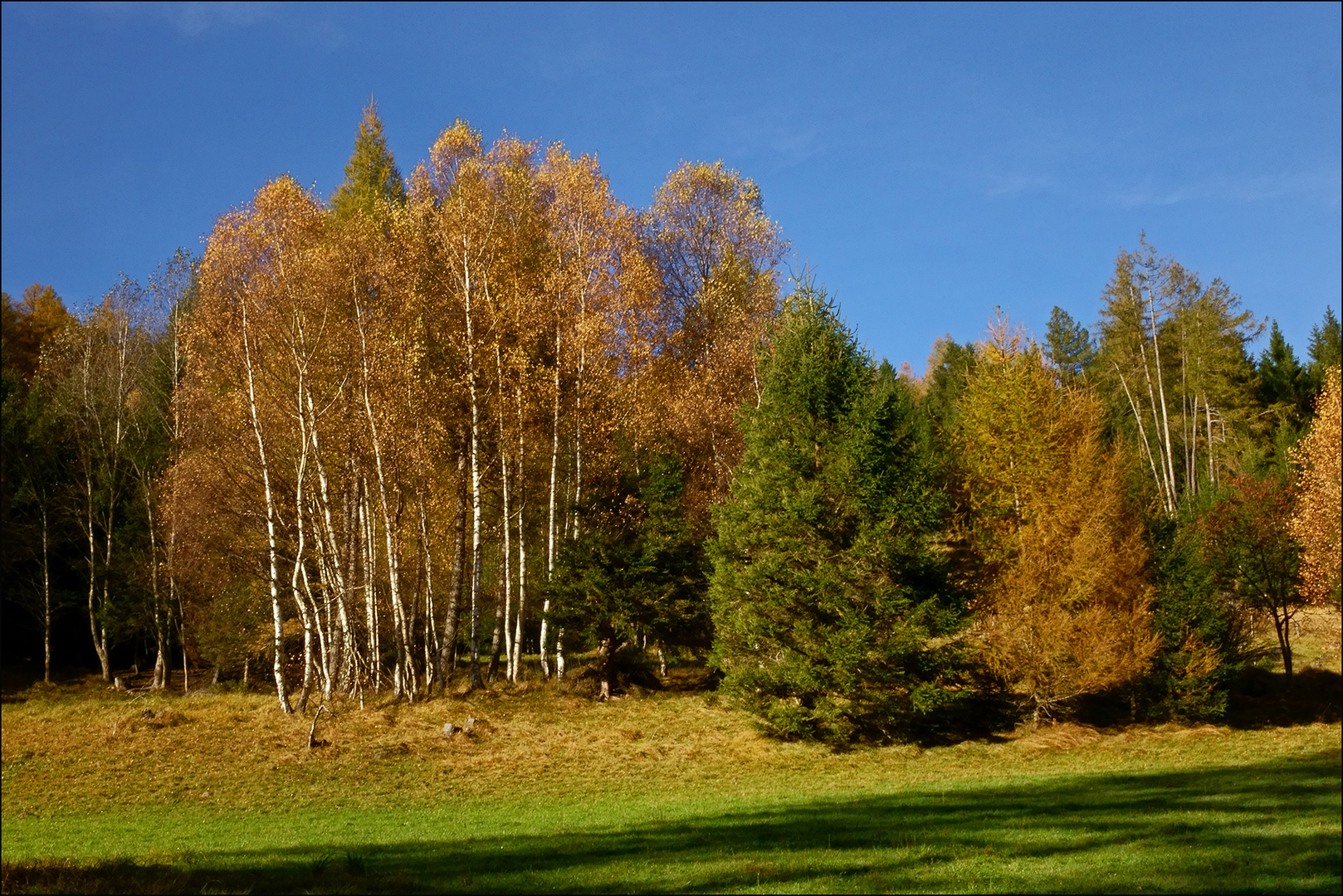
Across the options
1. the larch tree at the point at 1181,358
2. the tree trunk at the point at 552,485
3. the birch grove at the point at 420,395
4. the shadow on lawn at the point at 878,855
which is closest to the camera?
the shadow on lawn at the point at 878,855

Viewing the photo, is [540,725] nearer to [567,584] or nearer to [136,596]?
[567,584]

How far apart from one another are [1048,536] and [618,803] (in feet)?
43.5

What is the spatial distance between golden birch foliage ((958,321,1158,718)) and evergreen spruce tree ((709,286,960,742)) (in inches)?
94.0

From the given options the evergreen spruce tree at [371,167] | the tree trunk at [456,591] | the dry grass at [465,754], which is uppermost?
the evergreen spruce tree at [371,167]

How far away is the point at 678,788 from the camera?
1714 cm

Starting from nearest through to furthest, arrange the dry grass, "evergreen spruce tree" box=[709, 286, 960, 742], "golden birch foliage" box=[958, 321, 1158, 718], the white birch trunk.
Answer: the dry grass < "evergreen spruce tree" box=[709, 286, 960, 742] < the white birch trunk < "golden birch foliage" box=[958, 321, 1158, 718]

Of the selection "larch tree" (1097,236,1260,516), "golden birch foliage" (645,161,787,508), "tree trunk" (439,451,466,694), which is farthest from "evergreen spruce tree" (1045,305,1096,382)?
"tree trunk" (439,451,466,694)

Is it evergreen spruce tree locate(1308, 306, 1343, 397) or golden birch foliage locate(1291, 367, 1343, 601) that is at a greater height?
evergreen spruce tree locate(1308, 306, 1343, 397)

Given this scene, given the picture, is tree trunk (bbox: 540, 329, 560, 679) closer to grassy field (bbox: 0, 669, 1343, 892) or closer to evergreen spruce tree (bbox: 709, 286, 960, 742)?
grassy field (bbox: 0, 669, 1343, 892)

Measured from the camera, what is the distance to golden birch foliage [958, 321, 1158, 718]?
21.9 metres

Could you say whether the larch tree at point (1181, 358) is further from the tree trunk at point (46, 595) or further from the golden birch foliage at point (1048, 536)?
the tree trunk at point (46, 595)

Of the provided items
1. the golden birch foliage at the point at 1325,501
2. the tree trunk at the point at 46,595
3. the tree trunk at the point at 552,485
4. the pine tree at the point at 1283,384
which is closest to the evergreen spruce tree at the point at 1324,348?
the pine tree at the point at 1283,384

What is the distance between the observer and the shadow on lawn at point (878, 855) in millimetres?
8773

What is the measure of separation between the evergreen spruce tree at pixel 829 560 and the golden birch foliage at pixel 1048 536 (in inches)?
94.0
